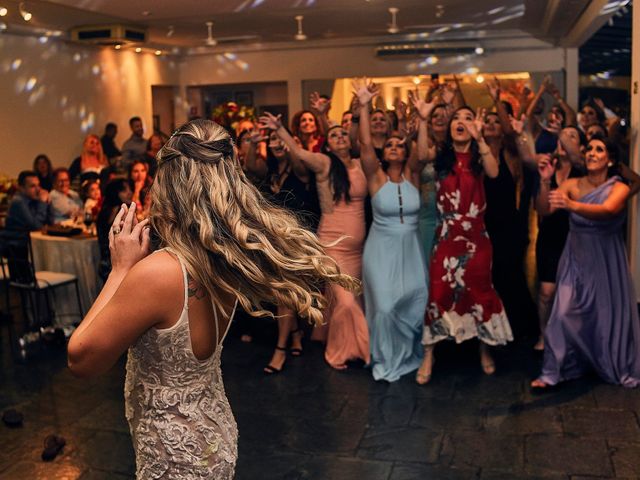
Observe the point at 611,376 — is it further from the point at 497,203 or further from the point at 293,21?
the point at 293,21

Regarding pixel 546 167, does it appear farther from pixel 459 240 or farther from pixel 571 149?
pixel 459 240

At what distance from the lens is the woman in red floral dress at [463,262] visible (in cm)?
488

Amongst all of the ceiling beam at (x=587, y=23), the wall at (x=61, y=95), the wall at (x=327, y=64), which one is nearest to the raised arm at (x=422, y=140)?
the ceiling beam at (x=587, y=23)

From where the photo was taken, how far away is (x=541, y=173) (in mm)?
4617

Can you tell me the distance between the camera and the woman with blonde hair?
1.74 meters

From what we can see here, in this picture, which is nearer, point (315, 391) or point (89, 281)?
point (315, 391)

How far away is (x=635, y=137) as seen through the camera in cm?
549

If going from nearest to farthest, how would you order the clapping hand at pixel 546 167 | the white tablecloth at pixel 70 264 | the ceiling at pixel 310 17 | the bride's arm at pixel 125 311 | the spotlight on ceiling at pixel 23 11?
the bride's arm at pixel 125 311 → the clapping hand at pixel 546 167 → the white tablecloth at pixel 70 264 → the spotlight on ceiling at pixel 23 11 → the ceiling at pixel 310 17

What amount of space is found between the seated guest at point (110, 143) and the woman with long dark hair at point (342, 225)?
6.53m

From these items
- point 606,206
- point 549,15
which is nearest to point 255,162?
point 606,206

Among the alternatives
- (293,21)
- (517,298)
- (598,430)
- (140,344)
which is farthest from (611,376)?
(293,21)

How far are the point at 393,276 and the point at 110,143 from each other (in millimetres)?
7296

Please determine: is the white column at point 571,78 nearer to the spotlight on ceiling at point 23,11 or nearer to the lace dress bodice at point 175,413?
the spotlight on ceiling at point 23,11

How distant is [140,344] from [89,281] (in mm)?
4583
